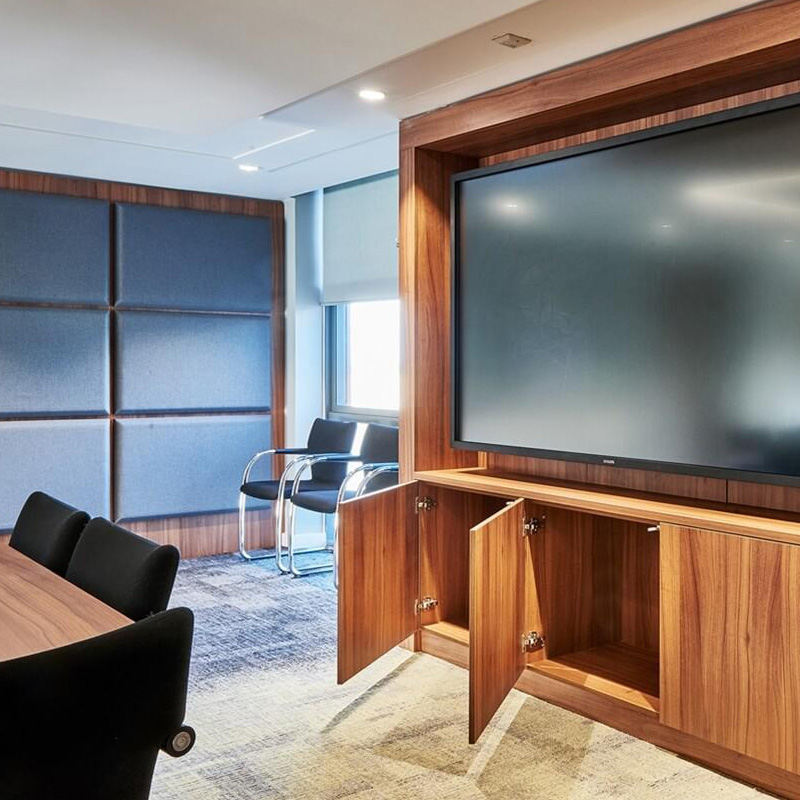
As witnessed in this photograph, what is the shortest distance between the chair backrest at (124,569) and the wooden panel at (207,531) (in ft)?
10.8

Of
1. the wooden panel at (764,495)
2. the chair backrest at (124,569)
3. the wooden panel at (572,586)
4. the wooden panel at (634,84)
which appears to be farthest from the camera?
the wooden panel at (572,586)

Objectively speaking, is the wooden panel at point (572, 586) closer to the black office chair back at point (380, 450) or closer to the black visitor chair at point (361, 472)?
the black visitor chair at point (361, 472)

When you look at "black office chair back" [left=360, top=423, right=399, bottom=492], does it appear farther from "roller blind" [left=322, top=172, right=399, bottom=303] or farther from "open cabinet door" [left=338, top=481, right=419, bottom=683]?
"open cabinet door" [left=338, top=481, right=419, bottom=683]

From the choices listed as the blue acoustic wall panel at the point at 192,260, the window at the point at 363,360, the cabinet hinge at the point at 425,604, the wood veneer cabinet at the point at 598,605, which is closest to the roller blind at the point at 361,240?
the window at the point at 363,360

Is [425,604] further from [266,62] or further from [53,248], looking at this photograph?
[53,248]

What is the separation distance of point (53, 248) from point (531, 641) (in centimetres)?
342

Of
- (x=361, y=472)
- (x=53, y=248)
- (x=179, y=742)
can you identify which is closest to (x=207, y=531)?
(x=361, y=472)

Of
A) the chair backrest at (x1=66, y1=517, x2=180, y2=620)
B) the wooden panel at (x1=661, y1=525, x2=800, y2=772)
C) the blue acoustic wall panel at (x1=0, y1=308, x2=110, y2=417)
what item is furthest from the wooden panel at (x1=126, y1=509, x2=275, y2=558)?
the wooden panel at (x1=661, y1=525, x2=800, y2=772)

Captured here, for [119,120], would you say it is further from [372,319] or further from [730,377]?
[730,377]

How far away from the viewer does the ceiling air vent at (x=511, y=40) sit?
2.86m

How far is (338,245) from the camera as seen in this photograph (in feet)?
18.7

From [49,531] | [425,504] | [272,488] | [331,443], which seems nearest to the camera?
[49,531]

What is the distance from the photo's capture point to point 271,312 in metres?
5.89

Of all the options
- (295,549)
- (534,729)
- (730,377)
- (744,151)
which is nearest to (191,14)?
(744,151)
